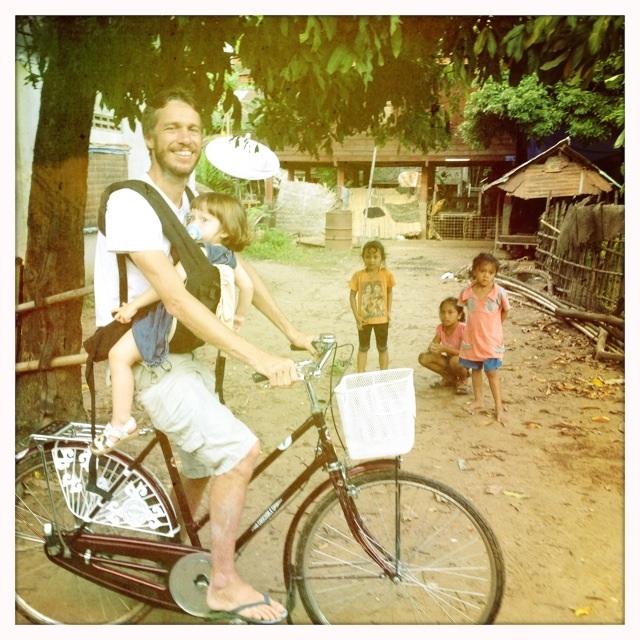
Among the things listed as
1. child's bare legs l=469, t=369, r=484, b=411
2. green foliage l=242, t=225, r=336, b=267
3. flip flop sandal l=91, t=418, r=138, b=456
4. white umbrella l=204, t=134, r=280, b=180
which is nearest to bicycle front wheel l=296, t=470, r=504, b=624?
flip flop sandal l=91, t=418, r=138, b=456

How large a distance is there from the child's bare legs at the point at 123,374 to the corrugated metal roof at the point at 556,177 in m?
2.70

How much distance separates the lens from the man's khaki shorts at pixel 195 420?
2375mm

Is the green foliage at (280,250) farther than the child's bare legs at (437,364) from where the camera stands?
No

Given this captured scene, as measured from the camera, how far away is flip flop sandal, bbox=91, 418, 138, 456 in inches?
97.6

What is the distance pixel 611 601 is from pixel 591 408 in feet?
3.58

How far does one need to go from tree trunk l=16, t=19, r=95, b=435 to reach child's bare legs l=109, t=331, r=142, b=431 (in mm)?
1160

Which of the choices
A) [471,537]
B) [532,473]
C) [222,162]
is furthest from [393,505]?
[222,162]

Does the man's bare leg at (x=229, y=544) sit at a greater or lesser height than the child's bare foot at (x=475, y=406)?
lesser

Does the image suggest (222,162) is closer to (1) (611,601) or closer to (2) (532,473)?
(2) (532,473)

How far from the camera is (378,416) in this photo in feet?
7.39

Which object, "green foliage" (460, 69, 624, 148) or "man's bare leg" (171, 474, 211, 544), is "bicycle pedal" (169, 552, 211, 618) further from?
"green foliage" (460, 69, 624, 148)

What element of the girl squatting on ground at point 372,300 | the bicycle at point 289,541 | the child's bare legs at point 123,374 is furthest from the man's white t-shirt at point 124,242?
the girl squatting on ground at point 372,300

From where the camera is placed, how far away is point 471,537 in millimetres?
2666

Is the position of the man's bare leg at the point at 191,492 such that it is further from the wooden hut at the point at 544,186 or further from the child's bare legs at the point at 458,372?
the wooden hut at the point at 544,186
